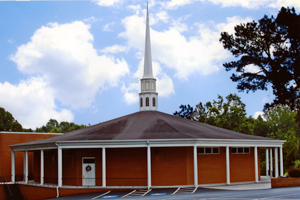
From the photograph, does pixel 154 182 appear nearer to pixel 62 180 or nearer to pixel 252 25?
pixel 62 180

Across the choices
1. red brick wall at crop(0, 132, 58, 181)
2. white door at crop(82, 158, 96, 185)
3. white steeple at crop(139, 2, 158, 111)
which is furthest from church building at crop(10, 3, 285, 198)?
red brick wall at crop(0, 132, 58, 181)

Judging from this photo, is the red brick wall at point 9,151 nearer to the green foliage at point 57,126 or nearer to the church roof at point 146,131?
the church roof at point 146,131

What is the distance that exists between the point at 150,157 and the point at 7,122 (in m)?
67.4

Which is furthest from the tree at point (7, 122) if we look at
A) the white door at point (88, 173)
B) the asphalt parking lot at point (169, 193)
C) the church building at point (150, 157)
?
the asphalt parking lot at point (169, 193)

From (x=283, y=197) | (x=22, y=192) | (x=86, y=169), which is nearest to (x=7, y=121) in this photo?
(x=22, y=192)

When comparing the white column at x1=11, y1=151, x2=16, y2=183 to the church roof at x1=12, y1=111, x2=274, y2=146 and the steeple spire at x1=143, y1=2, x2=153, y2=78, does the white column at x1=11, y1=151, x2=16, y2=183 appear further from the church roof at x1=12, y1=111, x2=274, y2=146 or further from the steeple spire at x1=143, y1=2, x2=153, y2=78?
the steeple spire at x1=143, y1=2, x2=153, y2=78

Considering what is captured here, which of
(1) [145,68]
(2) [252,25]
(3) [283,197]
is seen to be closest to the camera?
(3) [283,197]

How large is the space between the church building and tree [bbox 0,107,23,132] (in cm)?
5681

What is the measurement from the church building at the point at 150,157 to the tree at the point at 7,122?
56.8 metres

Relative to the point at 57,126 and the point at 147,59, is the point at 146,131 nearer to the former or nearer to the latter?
the point at 147,59

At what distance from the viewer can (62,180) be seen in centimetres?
3472

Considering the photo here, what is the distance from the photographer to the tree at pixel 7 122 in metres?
90.5

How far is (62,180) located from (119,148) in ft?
18.2

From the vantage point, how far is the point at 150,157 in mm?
31938
